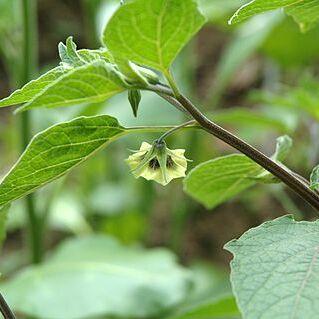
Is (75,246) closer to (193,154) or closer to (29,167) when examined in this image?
(193,154)

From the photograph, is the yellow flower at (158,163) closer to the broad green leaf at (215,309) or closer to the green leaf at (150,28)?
the green leaf at (150,28)

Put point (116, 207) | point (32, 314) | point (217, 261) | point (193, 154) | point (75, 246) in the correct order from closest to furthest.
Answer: point (32, 314) → point (75, 246) → point (193, 154) → point (116, 207) → point (217, 261)

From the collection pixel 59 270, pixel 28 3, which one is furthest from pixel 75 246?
pixel 28 3

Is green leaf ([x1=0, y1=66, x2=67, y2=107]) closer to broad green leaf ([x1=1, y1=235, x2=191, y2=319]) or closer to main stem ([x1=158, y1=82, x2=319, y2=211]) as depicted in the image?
main stem ([x1=158, y1=82, x2=319, y2=211])

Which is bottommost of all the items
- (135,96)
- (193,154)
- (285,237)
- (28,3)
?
(193,154)

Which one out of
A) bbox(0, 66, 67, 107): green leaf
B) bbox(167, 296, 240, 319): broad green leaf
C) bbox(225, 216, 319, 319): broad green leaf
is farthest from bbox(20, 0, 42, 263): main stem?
bbox(225, 216, 319, 319): broad green leaf

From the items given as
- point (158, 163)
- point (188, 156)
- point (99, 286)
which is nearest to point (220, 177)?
point (158, 163)

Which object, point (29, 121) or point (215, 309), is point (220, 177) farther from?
point (29, 121)
